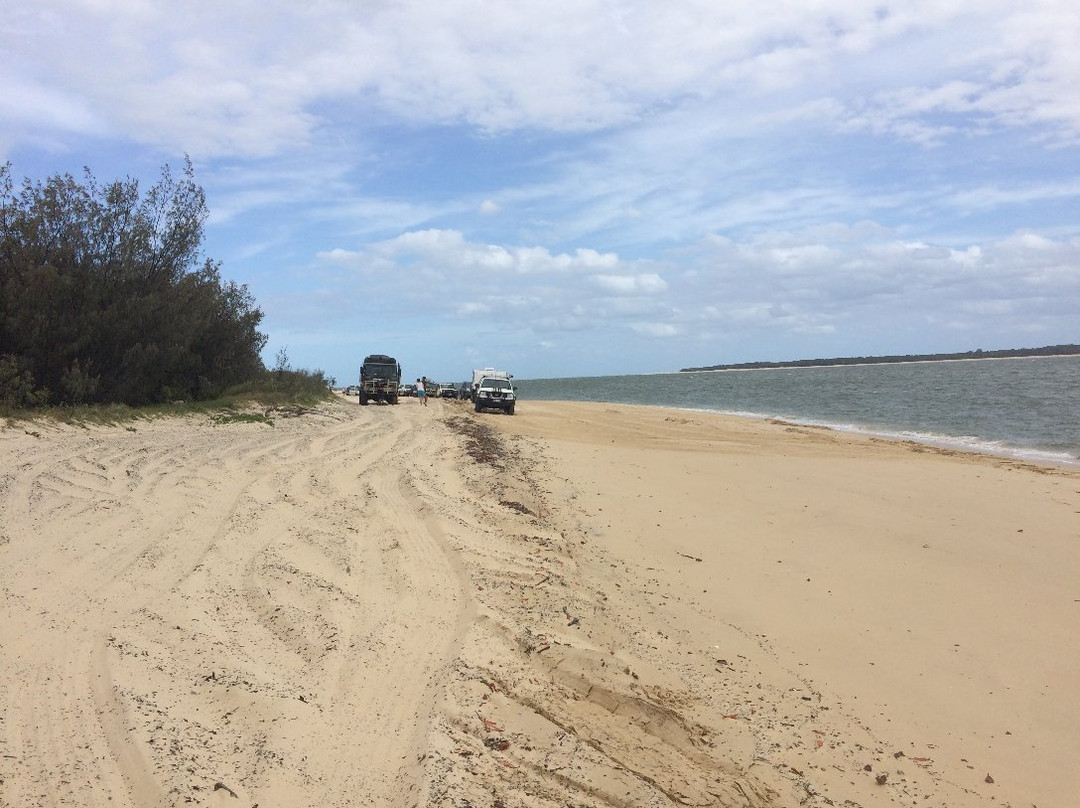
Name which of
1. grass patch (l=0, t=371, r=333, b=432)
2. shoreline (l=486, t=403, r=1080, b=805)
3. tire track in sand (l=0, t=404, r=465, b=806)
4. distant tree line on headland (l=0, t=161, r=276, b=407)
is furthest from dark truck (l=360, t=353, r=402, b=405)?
tire track in sand (l=0, t=404, r=465, b=806)

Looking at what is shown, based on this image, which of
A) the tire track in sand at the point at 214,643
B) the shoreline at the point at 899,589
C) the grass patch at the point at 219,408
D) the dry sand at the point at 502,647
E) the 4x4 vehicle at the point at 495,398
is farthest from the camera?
the 4x4 vehicle at the point at 495,398

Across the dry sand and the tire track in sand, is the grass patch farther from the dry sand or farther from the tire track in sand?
the tire track in sand

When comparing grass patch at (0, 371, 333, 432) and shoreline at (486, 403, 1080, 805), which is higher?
grass patch at (0, 371, 333, 432)

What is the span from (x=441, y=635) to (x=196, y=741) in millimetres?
1875

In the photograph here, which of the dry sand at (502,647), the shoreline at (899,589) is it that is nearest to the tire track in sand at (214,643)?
the dry sand at (502,647)

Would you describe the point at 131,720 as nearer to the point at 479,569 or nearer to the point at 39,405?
the point at 479,569

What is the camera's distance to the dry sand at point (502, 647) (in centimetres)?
A: 343

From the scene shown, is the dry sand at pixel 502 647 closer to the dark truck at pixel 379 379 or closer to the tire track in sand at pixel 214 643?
the tire track in sand at pixel 214 643

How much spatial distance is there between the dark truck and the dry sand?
2640 cm

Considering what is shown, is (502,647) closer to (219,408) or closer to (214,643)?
(214,643)

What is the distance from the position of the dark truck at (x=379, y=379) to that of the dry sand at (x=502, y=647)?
26398 millimetres

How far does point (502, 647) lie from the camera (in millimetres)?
4863

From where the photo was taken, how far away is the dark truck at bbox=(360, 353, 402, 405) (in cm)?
3703

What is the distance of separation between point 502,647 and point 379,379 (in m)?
33.6
